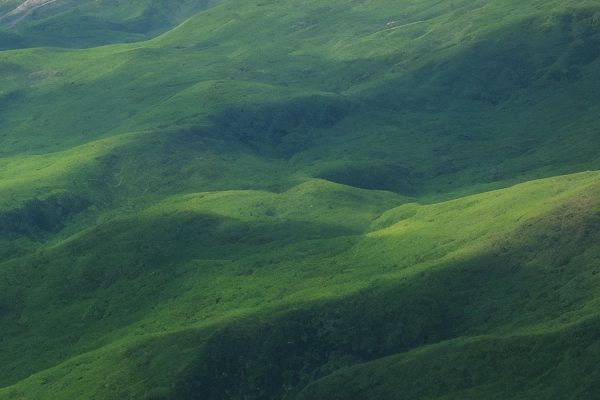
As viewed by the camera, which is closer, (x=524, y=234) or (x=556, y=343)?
(x=556, y=343)

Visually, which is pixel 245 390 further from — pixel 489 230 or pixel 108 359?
pixel 489 230

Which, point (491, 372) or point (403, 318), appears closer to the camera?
point (491, 372)

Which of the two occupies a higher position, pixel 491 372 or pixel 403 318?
pixel 491 372

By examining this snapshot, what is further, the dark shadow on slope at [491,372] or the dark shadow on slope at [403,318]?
the dark shadow on slope at [403,318]

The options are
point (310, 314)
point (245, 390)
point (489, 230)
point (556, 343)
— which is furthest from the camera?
point (489, 230)

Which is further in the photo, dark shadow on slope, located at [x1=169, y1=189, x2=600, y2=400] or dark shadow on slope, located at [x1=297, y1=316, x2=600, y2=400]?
dark shadow on slope, located at [x1=169, y1=189, x2=600, y2=400]

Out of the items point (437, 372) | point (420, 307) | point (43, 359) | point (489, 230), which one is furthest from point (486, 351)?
point (43, 359)

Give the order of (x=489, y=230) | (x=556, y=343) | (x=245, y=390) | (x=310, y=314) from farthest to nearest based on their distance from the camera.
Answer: (x=489, y=230) < (x=310, y=314) < (x=245, y=390) < (x=556, y=343)
